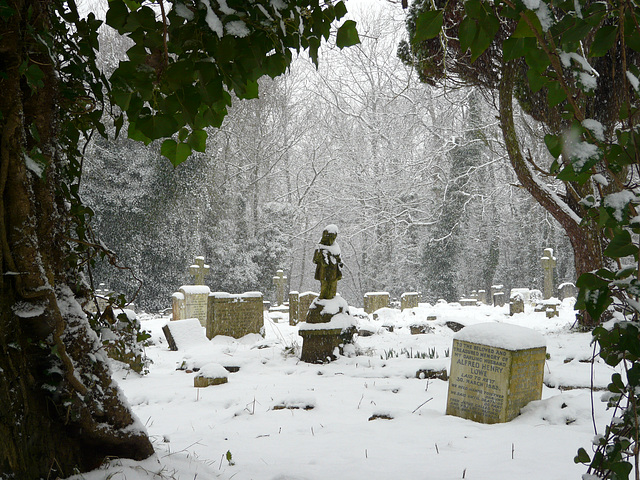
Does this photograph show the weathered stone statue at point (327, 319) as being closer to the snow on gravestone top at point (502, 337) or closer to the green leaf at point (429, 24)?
the snow on gravestone top at point (502, 337)

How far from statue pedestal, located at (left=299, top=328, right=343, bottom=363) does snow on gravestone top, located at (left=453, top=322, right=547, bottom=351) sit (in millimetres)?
3069

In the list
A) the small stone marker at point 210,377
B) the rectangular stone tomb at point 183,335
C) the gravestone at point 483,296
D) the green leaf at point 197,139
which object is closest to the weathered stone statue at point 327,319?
the small stone marker at point 210,377

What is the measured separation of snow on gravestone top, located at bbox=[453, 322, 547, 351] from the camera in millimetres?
4436

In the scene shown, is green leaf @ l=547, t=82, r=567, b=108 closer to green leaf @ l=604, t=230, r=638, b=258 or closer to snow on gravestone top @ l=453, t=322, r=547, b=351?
green leaf @ l=604, t=230, r=638, b=258

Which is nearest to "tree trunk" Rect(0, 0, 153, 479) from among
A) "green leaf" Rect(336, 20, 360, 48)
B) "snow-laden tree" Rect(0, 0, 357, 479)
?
"snow-laden tree" Rect(0, 0, 357, 479)

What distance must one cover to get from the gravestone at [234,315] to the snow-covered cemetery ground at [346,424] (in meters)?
2.65

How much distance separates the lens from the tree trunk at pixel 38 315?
165 centimetres

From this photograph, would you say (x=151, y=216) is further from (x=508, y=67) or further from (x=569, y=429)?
(x=569, y=429)

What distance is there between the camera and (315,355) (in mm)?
7520

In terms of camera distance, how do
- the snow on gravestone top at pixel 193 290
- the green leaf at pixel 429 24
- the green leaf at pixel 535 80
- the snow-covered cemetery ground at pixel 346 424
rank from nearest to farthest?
the green leaf at pixel 429 24 → the green leaf at pixel 535 80 → the snow-covered cemetery ground at pixel 346 424 → the snow on gravestone top at pixel 193 290

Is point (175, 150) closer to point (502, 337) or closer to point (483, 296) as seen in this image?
point (502, 337)

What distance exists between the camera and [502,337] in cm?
452

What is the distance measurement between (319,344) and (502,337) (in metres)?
3.57

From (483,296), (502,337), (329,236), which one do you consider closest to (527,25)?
(502,337)
